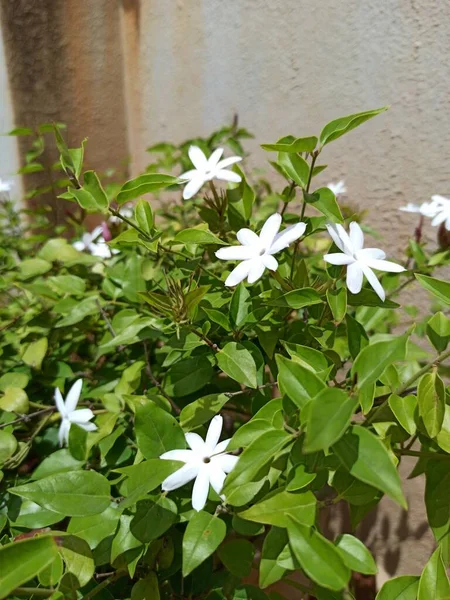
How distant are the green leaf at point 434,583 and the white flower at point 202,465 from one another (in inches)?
8.3

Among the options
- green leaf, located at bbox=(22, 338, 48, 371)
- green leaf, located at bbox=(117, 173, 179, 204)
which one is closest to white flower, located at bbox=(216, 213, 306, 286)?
green leaf, located at bbox=(117, 173, 179, 204)

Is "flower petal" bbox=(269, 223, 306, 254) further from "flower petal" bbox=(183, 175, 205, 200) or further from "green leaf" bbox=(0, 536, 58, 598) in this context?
"green leaf" bbox=(0, 536, 58, 598)

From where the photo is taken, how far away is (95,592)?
0.51 m

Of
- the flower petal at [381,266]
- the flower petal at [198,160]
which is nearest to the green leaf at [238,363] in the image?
the flower petal at [381,266]

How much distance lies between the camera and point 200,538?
0.47 metres

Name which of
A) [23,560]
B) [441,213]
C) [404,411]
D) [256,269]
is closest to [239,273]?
[256,269]

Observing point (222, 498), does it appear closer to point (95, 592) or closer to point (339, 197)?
point (95, 592)

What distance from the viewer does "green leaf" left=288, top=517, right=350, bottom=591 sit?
350mm

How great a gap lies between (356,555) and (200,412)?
220 mm

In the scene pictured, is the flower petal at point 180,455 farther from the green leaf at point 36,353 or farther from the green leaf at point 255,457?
the green leaf at point 36,353

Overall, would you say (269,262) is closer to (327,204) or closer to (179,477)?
(327,204)

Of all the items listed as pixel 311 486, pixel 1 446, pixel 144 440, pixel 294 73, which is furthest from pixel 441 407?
pixel 294 73

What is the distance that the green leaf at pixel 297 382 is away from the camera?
0.42m

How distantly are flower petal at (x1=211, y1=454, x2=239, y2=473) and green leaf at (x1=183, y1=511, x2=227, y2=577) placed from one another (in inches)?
1.9
